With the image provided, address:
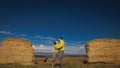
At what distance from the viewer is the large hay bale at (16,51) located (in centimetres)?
3431

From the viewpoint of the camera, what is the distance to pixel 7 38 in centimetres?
3512

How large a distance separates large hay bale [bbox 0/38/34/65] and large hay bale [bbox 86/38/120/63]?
6705 millimetres

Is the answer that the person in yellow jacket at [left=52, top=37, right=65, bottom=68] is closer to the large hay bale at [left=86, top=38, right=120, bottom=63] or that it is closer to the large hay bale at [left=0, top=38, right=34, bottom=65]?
the large hay bale at [left=0, top=38, right=34, bottom=65]

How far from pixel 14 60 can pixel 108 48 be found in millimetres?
10838

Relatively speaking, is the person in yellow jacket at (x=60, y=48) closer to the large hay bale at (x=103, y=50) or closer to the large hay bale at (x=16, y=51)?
the large hay bale at (x=16, y=51)

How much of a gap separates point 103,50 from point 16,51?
9921 millimetres

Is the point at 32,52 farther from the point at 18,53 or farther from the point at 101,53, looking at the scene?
the point at 101,53

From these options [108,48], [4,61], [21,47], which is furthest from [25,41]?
[108,48]

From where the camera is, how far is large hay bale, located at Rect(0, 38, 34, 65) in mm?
34312

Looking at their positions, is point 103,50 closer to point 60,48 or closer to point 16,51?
point 60,48

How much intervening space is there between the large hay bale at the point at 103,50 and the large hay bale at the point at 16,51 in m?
6.71

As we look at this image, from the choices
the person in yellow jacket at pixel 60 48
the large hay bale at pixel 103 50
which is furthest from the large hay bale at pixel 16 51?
the person in yellow jacket at pixel 60 48

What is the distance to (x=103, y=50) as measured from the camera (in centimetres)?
3616

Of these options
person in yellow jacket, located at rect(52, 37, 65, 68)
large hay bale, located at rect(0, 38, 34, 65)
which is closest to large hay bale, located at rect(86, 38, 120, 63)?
large hay bale, located at rect(0, 38, 34, 65)
